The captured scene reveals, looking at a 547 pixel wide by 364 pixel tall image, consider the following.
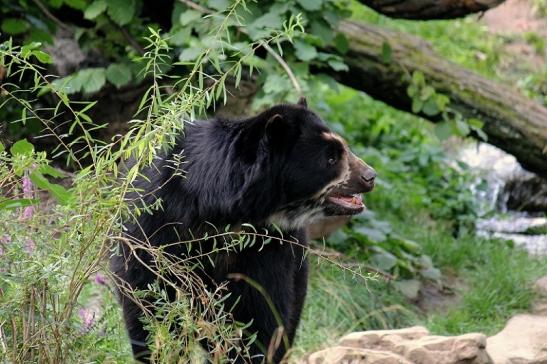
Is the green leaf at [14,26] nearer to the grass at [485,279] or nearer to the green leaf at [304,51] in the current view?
the green leaf at [304,51]

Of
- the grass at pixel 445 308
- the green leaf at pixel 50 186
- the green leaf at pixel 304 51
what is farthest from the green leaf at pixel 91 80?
the green leaf at pixel 50 186

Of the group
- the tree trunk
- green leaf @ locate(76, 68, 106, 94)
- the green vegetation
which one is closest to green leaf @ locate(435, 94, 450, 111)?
the green vegetation

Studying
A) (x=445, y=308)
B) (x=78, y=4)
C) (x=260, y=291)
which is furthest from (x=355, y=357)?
(x=78, y=4)

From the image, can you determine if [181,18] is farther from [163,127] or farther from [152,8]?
[163,127]

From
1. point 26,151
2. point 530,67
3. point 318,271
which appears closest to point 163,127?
point 26,151

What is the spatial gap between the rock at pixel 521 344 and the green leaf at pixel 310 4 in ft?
7.17

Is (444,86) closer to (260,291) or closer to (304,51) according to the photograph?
(304,51)

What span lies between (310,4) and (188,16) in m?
0.75

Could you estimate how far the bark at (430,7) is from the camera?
20.8ft

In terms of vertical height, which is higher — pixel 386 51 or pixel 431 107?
pixel 386 51

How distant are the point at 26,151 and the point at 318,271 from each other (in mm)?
3371

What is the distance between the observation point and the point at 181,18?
20.2 ft

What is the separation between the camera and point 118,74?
649cm

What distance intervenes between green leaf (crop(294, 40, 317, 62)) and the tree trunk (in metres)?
0.75
